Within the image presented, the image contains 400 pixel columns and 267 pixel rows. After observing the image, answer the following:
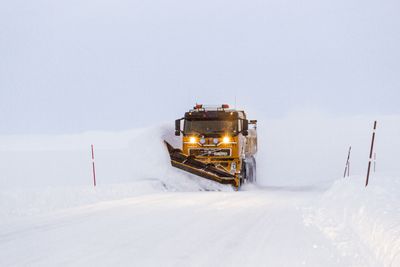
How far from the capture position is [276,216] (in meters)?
7.81

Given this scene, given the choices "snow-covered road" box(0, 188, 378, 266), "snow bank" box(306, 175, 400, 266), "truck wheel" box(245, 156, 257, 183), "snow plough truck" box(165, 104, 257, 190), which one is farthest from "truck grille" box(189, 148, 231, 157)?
"snow-covered road" box(0, 188, 378, 266)

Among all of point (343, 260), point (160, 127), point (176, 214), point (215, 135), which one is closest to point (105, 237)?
point (176, 214)

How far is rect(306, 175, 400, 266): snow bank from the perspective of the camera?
472 cm

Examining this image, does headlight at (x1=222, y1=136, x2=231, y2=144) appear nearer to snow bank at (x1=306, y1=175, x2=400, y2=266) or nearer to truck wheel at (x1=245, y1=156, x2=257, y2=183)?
truck wheel at (x1=245, y1=156, x2=257, y2=183)

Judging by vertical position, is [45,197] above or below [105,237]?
below

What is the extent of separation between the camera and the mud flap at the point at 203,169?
1551 cm

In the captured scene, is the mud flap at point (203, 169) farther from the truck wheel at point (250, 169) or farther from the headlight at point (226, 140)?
the truck wheel at point (250, 169)

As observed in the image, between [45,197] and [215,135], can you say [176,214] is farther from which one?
[215,135]

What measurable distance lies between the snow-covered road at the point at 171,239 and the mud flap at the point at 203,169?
6840mm

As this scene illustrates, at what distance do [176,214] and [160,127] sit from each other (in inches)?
414

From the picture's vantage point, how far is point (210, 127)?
1594 centimetres

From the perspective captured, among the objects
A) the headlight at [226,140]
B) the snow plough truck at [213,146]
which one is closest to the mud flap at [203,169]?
the snow plough truck at [213,146]

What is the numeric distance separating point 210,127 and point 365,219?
10.1 meters

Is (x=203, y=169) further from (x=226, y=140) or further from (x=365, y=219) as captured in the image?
(x=365, y=219)
